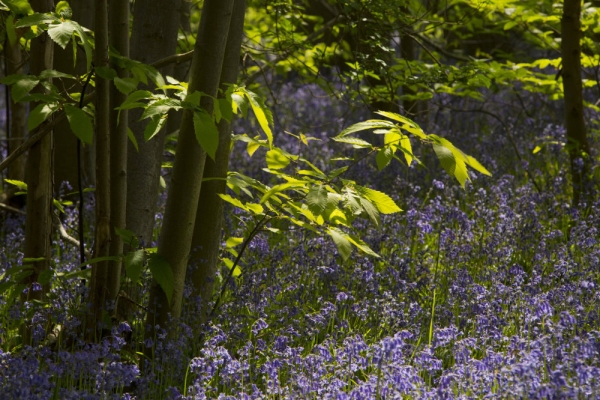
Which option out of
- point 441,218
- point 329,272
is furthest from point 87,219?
point 441,218

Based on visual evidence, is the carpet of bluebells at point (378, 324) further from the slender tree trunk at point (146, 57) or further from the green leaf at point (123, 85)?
the green leaf at point (123, 85)

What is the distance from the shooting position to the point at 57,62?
532cm

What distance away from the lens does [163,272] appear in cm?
271

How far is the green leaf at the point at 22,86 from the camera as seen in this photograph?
92.5 inches

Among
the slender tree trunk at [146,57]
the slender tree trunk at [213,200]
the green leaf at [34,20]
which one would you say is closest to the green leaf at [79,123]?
the green leaf at [34,20]

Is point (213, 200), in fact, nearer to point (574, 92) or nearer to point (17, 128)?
point (17, 128)

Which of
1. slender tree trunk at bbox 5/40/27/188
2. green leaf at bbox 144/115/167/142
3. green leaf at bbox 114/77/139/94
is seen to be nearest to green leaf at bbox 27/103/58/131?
green leaf at bbox 114/77/139/94

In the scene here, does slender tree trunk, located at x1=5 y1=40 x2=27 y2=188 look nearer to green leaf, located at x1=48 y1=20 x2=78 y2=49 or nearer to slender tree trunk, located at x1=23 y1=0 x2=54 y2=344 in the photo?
slender tree trunk, located at x1=23 y1=0 x2=54 y2=344

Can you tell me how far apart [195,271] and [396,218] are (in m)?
2.32

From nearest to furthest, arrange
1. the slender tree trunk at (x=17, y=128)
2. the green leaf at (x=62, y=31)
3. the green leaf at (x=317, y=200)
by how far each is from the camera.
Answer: the green leaf at (x=62, y=31), the green leaf at (x=317, y=200), the slender tree trunk at (x=17, y=128)

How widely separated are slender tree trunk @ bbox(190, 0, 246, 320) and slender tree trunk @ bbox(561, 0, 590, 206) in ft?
10.2

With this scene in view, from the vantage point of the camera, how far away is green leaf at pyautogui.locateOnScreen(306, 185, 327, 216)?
2.25 metres

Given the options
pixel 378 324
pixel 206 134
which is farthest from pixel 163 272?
pixel 378 324

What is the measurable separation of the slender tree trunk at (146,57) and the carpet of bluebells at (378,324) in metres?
0.53
